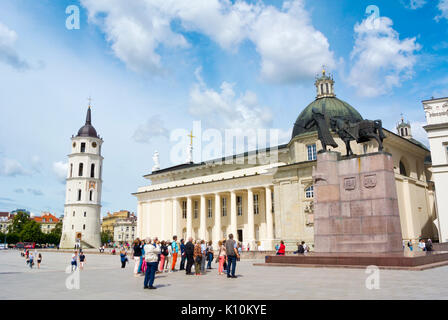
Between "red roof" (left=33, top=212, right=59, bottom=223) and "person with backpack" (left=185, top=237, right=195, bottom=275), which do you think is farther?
"red roof" (left=33, top=212, right=59, bottom=223)

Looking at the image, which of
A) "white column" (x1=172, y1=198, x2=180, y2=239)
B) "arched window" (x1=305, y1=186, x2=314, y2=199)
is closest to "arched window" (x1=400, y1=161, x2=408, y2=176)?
"arched window" (x1=305, y1=186, x2=314, y2=199)

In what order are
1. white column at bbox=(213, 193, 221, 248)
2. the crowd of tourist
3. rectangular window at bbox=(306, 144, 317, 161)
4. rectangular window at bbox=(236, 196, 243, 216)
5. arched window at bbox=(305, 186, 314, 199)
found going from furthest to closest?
rectangular window at bbox=(236, 196, 243, 216) → white column at bbox=(213, 193, 221, 248) → rectangular window at bbox=(306, 144, 317, 161) → arched window at bbox=(305, 186, 314, 199) → the crowd of tourist

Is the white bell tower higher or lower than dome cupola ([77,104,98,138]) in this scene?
lower

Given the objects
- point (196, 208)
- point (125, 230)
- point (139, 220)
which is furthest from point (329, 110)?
point (125, 230)

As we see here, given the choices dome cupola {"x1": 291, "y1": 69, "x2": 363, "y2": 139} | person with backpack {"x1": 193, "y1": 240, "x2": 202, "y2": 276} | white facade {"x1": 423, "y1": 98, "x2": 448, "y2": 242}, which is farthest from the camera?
dome cupola {"x1": 291, "y1": 69, "x2": 363, "y2": 139}

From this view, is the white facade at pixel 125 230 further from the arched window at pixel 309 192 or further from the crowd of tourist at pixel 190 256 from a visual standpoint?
the crowd of tourist at pixel 190 256

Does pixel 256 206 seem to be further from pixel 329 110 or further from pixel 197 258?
pixel 197 258

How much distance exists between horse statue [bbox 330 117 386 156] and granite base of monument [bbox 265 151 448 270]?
50.2 inches

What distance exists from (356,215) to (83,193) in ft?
259

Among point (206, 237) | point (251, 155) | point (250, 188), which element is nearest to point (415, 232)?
point (250, 188)

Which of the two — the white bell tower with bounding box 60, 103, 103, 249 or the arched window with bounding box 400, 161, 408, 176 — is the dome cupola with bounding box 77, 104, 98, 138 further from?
the arched window with bounding box 400, 161, 408, 176

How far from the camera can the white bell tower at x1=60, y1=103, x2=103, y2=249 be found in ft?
276

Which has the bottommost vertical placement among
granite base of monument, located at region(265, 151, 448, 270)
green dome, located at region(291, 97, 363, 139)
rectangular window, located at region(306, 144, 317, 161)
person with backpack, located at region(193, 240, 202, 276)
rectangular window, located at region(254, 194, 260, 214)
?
person with backpack, located at region(193, 240, 202, 276)
